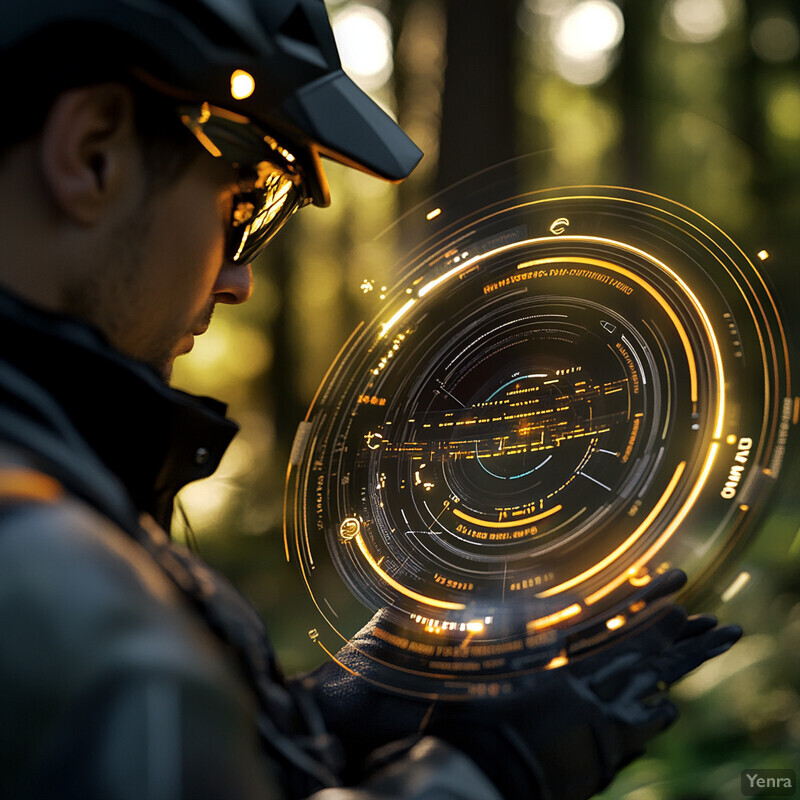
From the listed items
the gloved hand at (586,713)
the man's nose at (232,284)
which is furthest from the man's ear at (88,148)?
the gloved hand at (586,713)

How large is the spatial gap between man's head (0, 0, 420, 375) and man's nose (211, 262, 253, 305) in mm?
66

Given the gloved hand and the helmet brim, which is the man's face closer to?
the helmet brim

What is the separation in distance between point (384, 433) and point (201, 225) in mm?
521

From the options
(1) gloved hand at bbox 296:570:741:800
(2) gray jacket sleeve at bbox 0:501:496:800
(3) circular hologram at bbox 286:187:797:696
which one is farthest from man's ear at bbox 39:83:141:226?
(1) gloved hand at bbox 296:570:741:800

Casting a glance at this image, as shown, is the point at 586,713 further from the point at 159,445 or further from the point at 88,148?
the point at 88,148

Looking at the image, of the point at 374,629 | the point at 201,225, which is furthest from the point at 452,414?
the point at 201,225

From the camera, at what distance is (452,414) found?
1334 mm

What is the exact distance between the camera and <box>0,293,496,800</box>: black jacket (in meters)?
0.56

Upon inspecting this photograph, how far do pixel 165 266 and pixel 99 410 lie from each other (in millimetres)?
191

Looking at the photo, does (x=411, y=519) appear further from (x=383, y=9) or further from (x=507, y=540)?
(x=383, y=9)

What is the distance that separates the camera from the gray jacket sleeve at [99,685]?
552mm

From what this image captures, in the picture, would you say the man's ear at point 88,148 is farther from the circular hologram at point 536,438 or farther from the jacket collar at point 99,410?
the circular hologram at point 536,438

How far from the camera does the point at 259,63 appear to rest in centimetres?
95

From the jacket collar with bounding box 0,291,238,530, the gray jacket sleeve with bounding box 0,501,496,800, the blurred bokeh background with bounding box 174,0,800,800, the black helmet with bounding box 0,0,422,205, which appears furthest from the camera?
the blurred bokeh background with bounding box 174,0,800,800
